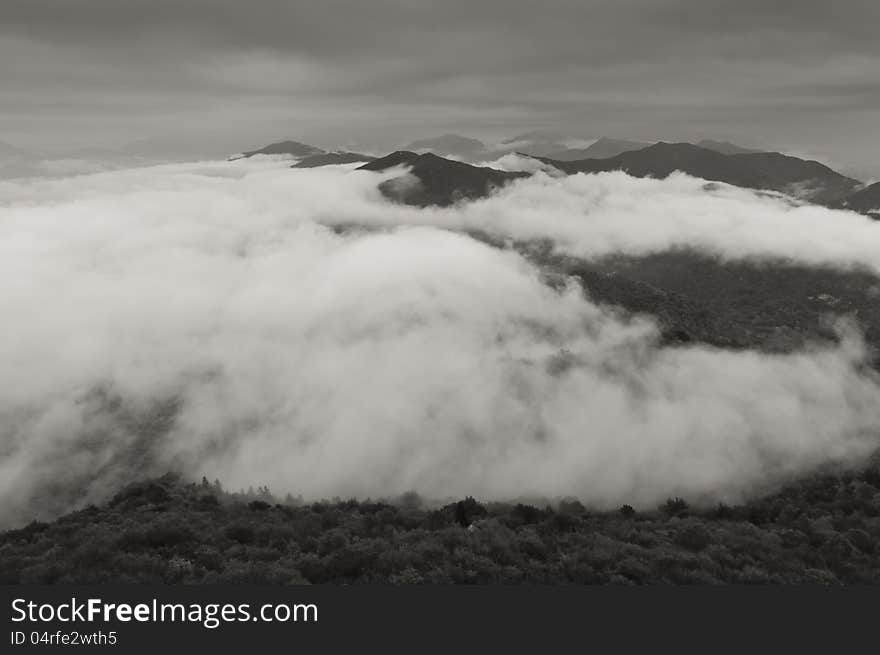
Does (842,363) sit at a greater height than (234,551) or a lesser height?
lesser

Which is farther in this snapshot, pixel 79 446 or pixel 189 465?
pixel 79 446

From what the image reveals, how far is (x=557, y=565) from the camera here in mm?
22391

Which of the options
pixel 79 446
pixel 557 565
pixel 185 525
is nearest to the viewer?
pixel 557 565

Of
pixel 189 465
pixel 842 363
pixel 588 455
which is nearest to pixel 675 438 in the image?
pixel 588 455

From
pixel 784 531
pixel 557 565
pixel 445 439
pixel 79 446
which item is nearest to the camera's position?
pixel 557 565

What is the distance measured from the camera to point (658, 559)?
23.4 m

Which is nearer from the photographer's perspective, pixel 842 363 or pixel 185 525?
pixel 185 525

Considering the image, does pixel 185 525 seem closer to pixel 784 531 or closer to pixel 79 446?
pixel 784 531

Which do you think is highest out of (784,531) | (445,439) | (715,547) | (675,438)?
(715,547)

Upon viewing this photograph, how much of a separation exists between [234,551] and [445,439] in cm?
16465

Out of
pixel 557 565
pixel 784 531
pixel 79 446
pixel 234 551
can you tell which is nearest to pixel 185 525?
pixel 234 551

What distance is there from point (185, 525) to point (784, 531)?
30511mm

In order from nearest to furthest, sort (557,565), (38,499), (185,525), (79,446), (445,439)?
1. (557,565)
2. (185,525)
3. (38,499)
4. (79,446)
5. (445,439)

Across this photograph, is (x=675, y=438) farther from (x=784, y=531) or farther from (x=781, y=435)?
(x=784, y=531)
